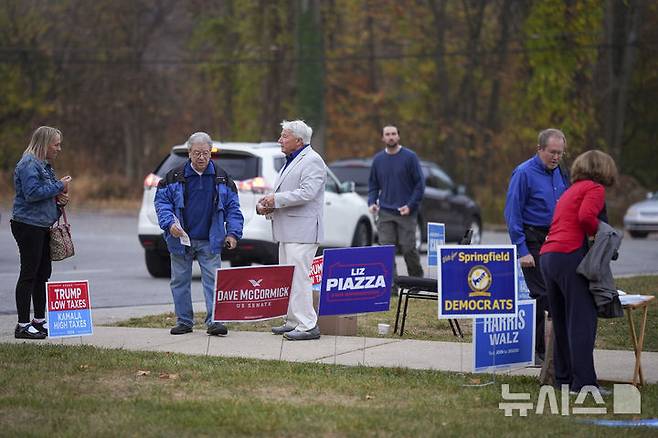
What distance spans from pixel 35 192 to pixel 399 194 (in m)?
5.24

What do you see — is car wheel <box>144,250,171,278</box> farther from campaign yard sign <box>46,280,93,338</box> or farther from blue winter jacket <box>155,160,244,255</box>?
campaign yard sign <box>46,280,93,338</box>

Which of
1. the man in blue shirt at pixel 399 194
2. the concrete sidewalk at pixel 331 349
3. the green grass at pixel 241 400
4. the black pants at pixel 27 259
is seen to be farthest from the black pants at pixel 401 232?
the green grass at pixel 241 400

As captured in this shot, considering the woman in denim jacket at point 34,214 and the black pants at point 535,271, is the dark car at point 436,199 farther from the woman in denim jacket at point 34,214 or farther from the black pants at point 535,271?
the black pants at point 535,271

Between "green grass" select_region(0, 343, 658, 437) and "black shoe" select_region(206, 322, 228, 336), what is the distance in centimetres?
128

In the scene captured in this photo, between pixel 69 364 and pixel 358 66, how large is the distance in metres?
40.7

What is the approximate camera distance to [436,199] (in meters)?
23.3

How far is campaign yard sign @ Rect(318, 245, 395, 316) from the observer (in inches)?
400

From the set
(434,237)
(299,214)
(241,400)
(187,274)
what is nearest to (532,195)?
(299,214)

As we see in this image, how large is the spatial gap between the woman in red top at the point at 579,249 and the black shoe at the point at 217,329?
3760 mm

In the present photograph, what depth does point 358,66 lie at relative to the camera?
161 feet

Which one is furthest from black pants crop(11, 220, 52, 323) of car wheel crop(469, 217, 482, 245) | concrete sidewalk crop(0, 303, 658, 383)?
car wheel crop(469, 217, 482, 245)

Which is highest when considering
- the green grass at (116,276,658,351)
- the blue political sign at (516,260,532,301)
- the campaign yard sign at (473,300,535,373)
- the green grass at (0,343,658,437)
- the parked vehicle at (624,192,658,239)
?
the blue political sign at (516,260,532,301)

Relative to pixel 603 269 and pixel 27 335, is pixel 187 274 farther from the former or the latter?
pixel 603 269

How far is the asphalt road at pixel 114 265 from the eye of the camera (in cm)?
1479
